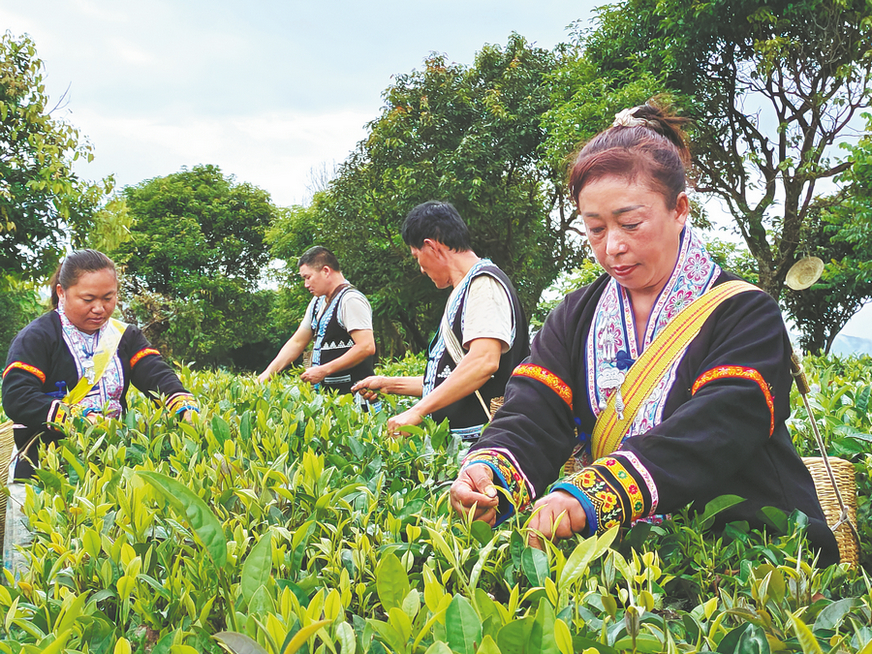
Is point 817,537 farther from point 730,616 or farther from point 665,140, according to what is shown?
point 665,140

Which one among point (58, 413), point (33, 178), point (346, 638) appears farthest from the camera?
point (33, 178)

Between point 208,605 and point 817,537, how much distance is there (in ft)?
4.52

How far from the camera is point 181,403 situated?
11.6 ft

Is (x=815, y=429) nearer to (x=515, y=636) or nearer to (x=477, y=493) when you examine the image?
(x=477, y=493)

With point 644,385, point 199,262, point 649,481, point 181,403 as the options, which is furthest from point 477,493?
point 199,262

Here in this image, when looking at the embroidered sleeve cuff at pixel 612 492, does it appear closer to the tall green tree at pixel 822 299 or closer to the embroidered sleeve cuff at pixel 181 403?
the embroidered sleeve cuff at pixel 181 403

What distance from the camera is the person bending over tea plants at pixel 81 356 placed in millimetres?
3816

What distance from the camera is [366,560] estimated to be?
143 centimetres

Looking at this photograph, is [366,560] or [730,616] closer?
[730,616]

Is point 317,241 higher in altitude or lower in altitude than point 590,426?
higher

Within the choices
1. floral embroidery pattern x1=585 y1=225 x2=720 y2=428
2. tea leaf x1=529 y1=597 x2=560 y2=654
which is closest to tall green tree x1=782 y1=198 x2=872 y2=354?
floral embroidery pattern x1=585 y1=225 x2=720 y2=428

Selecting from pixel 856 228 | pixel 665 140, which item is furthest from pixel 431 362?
pixel 856 228

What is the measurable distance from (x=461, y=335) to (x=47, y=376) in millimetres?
2472

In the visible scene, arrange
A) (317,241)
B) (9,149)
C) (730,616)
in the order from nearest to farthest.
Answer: (730,616) < (9,149) < (317,241)
